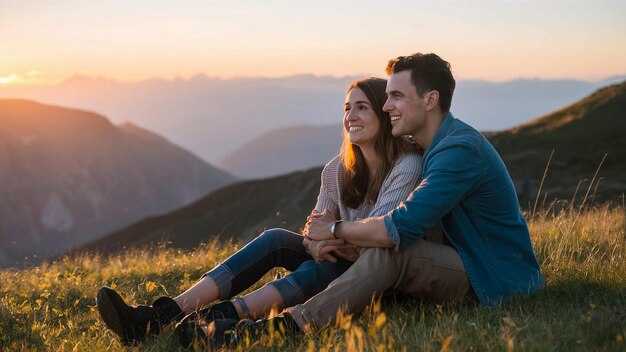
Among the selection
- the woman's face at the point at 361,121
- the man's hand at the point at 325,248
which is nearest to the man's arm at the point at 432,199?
the man's hand at the point at 325,248

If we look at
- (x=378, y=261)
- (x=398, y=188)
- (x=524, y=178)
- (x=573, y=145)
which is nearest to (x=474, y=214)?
(x=398, y=188)

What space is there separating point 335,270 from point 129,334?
162 centimetres

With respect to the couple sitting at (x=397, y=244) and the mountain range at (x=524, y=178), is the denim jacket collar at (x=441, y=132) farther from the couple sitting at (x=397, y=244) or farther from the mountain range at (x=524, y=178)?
the mountain range at (x=524, y=178)

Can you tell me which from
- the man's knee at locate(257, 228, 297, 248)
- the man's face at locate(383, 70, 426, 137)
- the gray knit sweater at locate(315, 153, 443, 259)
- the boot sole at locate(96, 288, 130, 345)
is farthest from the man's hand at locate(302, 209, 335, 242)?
the boot sole at locate(96, 288, 130, 345)

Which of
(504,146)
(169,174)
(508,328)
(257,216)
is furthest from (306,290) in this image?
(169,174)

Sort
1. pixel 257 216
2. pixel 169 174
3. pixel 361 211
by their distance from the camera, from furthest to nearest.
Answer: pixel 169 174, pixel 257 216, pixel 361 211

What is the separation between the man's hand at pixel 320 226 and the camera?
505cm

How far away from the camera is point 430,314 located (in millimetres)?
4625

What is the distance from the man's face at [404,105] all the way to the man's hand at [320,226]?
884mm

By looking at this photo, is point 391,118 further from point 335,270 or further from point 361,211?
point 335,270

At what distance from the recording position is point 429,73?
4.88 metres

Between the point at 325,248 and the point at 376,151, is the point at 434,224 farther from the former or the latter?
the point at 376,151

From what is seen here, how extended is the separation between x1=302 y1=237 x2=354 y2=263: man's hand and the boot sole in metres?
1.54

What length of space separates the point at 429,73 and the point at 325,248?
1.55 meters
